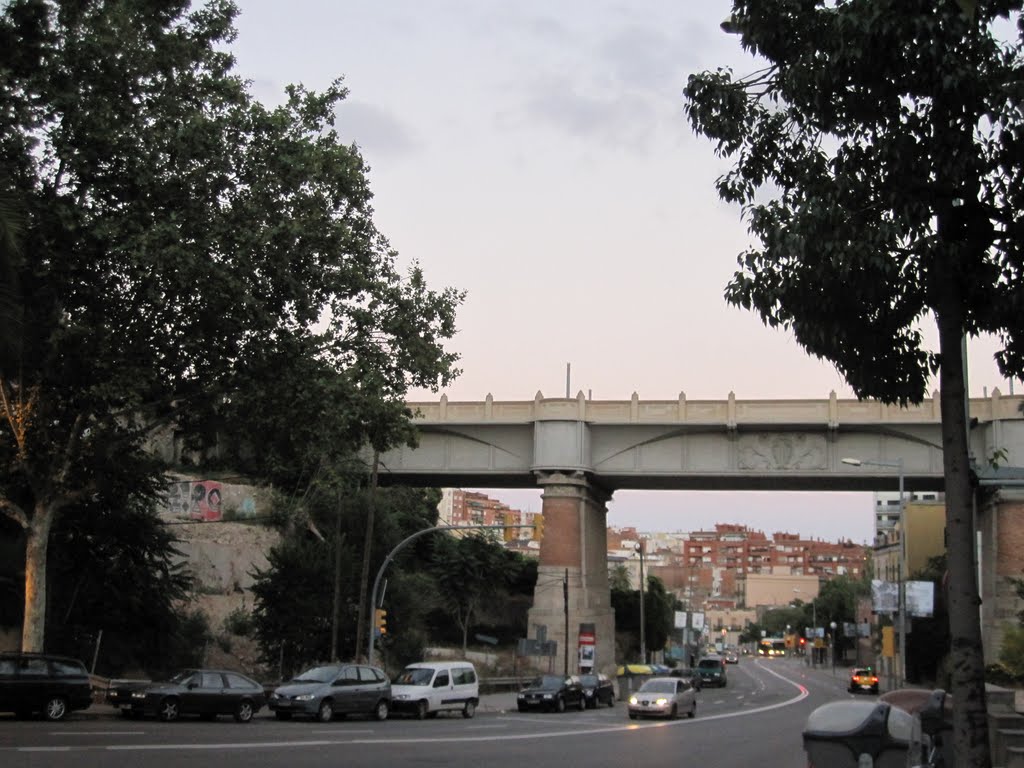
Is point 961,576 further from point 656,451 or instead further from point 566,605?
point 566,605

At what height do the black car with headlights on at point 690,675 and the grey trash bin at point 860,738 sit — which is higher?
the grey trash bin at point 860,738

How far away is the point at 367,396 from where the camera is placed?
27.8m

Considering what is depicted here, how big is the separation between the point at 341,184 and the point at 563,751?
14705 mm

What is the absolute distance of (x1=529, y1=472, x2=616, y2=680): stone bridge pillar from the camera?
177ft

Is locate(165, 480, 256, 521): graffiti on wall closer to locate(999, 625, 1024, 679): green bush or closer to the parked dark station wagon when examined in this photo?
the parked dark station wagon

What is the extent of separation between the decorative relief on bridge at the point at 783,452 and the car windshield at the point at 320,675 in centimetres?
2731

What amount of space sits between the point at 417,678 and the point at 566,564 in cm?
2146

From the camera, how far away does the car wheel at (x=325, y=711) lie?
1153 inches

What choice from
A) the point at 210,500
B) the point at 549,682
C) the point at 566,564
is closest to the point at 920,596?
the point at 566,564

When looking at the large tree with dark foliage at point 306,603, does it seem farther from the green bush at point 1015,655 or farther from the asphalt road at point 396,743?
the green bush at point 1015,655

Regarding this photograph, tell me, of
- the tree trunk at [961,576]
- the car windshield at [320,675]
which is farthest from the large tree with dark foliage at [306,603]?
the tree trunk at [961,576]

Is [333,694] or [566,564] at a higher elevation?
[566,564]

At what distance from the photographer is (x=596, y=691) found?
45844 millimetres

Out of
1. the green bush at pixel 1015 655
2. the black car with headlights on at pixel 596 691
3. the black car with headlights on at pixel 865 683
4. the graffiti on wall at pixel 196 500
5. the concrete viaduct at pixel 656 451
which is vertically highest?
the concrete viaduct at pixel 656 451
